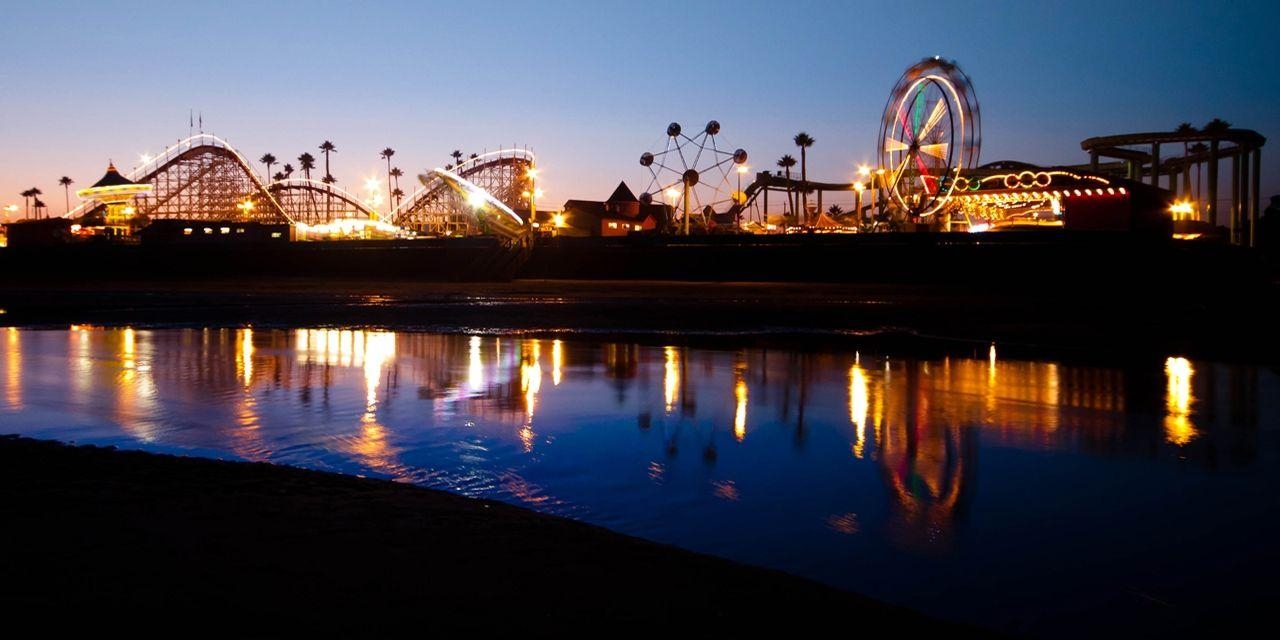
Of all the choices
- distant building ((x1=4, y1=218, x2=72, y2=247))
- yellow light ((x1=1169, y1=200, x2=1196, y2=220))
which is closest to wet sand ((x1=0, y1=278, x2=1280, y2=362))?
yellow light ((x1=1169, y1=200, x2=1196, y2=220))

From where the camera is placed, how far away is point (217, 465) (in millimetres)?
7117

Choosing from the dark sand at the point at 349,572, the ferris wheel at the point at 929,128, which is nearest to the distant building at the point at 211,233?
the ferris wheel at the point at 929,128

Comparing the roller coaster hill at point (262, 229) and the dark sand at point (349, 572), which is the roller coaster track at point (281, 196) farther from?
the dark sand at point (349, 572)

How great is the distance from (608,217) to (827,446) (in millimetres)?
89758

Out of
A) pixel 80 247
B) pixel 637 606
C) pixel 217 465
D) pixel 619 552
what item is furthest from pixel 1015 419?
pixel 80 247

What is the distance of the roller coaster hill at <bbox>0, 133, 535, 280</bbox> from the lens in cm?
5931

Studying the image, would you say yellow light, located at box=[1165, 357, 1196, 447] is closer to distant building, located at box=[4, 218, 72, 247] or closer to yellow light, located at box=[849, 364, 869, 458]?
yellow light, located at box=[849, 364, 869, 458]

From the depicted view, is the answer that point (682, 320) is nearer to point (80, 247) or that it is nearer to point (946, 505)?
point (946, 505)

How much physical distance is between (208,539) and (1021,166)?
2365 inches

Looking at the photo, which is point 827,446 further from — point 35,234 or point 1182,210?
point 35,234

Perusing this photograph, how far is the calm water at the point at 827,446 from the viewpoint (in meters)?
5.48

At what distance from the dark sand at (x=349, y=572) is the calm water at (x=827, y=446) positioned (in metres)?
0.77

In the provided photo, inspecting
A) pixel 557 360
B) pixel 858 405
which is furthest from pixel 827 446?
pixel 557 360

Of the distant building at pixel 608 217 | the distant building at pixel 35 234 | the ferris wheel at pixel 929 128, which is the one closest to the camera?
the ferris wheel at pixel 929 128
